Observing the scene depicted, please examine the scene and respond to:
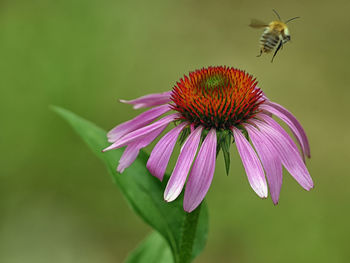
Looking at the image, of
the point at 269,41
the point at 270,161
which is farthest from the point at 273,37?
the point at 270,161

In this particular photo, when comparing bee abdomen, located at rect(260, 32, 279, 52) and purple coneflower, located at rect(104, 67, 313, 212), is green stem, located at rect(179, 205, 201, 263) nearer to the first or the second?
purple coneflower, located at rect(104, 67, 313, 212)

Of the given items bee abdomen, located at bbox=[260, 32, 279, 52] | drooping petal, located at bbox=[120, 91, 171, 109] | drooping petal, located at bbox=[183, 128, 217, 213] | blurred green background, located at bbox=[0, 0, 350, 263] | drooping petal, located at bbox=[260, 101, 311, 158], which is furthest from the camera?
blurred green background, located at bbox=[0, 0, 350, 263]

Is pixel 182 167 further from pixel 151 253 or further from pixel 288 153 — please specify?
pixel 151 253

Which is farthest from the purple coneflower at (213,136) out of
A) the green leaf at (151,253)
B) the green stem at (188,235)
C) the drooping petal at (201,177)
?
the green leaf at (151,253)

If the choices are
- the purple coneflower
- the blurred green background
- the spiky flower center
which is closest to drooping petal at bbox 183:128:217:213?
the purple coneflower

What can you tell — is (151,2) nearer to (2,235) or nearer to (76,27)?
(76,27)

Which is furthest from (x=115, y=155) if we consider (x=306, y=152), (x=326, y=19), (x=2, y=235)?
(x=326, y=19)
